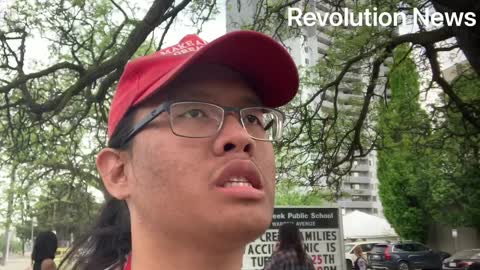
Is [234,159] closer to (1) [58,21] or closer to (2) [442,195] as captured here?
(1) [58,21]

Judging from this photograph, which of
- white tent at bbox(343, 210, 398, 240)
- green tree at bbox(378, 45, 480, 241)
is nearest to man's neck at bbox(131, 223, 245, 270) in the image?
green tree at bbox(378, 45, 480, 241)

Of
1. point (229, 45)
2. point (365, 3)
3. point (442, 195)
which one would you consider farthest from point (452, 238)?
point (229, 45)

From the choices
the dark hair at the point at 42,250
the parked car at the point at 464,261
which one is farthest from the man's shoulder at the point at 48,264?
the parked car at the point at 464,261

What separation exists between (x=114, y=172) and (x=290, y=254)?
371 cm

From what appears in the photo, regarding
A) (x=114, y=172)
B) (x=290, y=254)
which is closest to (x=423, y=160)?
(x=290, y=254)

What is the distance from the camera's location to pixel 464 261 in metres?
16.5

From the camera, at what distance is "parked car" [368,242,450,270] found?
60.5ft

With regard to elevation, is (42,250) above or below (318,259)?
above

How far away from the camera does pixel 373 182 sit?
86.0m

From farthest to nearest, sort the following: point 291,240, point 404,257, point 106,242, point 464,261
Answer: point 404,257
point 464,261
point 291,240
point 106,242

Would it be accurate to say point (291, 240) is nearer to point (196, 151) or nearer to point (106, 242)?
point (106, 242)

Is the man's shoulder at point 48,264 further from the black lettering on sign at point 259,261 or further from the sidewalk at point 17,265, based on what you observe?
the sidewalk at point 17,265

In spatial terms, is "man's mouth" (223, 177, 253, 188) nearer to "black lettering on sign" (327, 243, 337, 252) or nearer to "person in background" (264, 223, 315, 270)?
"person in background" (264, 223, 315, 270)

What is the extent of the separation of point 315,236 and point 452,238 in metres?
22.5
